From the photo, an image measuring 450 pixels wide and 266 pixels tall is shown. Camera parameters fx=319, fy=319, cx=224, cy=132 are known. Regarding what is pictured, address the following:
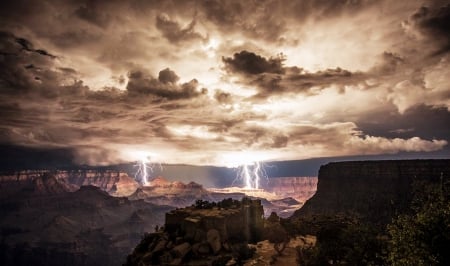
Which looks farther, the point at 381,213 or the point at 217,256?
the point at 381,213

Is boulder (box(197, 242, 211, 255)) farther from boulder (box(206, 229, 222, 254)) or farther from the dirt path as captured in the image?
the dirt path

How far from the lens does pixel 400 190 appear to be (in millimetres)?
173875

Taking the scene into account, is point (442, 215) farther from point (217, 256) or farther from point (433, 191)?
point (217, 256)

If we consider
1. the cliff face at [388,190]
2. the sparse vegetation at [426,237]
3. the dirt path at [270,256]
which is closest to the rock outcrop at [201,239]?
the dirt path at [270,256]

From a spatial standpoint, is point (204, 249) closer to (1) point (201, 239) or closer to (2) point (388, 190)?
(1) point (201, 239)

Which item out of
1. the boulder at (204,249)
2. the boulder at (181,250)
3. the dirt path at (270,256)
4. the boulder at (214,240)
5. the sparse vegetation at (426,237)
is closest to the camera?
the sparse vegetation at (426,237)

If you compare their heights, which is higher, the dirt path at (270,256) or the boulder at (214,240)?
the boulder at (214,240)

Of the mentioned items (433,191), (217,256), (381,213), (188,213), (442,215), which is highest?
(433,191)

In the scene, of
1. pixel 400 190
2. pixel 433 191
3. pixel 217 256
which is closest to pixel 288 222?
pixel 217 256

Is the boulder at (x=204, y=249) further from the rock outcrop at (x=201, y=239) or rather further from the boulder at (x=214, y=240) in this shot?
the boulder at (x=214, y=240)

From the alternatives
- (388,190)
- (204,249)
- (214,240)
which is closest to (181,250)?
(204,249)

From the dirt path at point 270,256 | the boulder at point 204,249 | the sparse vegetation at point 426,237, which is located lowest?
the dirt path at point 270,256

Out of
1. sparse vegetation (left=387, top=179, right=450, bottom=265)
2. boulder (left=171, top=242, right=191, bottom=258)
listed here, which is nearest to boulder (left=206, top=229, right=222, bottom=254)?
boulder (left=171, top=242, right=191, bottom=258)

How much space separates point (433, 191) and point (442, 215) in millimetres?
3543
